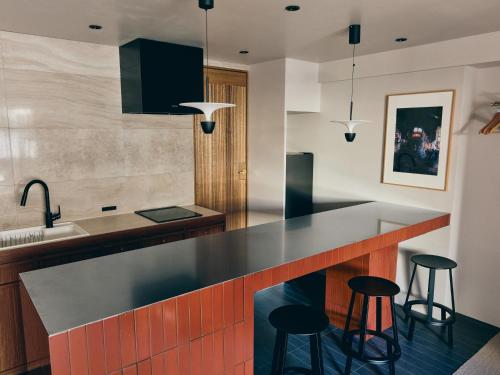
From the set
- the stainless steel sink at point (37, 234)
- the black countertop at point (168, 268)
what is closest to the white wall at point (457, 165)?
the black countertop at point (168, 268)

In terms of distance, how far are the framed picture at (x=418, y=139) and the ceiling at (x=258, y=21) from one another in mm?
540

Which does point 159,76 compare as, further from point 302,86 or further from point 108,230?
point 302,86

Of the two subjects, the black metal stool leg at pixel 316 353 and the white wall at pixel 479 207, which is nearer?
the black metal stool leg at pixel 316 353

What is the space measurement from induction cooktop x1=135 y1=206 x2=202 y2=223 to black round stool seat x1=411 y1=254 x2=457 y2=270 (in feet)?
6.73

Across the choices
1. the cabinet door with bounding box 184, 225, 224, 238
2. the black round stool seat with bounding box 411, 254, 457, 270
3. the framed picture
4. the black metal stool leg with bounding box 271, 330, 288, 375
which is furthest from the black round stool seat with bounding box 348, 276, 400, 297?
the cabinet door with bounding box 184, 225, 224, 238

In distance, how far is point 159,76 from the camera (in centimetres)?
333

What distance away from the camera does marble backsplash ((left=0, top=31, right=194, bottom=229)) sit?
124 inches

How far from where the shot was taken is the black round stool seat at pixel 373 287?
271 cm

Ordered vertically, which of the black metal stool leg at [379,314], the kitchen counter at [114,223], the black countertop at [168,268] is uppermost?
the black countertop at [168,268]

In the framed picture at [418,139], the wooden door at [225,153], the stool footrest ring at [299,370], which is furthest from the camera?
the wooden door at [225,153]

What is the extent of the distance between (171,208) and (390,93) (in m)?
2.52

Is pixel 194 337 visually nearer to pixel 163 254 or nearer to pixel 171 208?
pixel 163 254

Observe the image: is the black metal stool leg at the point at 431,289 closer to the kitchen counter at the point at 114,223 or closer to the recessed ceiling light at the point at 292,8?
the kitchen counter at the point at 114,223

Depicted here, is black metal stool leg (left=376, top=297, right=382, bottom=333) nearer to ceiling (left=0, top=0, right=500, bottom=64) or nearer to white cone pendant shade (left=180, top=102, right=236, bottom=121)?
white cone pendant shade (left=180, top=102, right=236, bottom=121)
